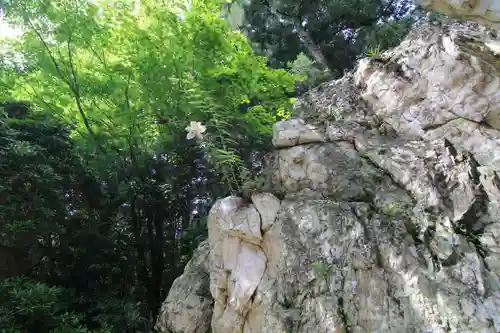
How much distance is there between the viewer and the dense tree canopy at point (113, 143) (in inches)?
184

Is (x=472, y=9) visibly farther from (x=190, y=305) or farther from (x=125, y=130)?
(x=125, y=130)

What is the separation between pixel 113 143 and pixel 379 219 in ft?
11.9

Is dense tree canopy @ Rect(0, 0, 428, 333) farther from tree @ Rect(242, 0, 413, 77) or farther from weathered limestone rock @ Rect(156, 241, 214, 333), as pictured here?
tree @ Rect(242, 0, 413, 77)

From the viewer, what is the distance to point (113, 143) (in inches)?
211

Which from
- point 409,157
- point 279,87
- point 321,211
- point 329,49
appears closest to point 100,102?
point 279,87

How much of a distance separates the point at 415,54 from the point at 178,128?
10.2ft

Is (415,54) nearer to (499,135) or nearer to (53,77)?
(499,135)

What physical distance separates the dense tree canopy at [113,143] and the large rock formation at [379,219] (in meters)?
0.70

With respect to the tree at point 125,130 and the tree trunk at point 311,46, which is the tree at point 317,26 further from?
the tree at point 125,130

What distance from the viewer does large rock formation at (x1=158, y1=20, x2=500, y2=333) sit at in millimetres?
3121

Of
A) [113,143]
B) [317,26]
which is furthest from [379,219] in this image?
[317,26]

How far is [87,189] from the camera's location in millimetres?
5992

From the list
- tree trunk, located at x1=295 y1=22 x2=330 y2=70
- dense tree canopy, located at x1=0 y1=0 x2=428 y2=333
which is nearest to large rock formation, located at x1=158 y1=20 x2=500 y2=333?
dense tree canopy, located at x1=0 y1=0 x2=428 y2=333

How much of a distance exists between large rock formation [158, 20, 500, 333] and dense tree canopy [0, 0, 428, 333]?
27.7 inches
